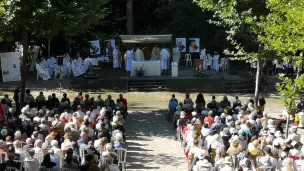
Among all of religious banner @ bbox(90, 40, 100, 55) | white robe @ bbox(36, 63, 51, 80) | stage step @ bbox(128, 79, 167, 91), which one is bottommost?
stage step @ bbox(128, 79, 167, 91)

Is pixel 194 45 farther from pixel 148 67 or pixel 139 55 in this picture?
pixel 148 67

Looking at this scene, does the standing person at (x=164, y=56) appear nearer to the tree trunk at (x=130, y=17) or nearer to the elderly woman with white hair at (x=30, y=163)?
the tree trunk at (x=130, y=17)

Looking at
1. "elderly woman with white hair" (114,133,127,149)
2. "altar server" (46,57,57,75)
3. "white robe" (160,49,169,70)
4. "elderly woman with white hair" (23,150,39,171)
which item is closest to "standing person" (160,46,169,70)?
"white robe" (160,49,169,70)

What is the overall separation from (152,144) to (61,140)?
3.80 meters

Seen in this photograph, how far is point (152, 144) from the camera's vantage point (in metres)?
17.8

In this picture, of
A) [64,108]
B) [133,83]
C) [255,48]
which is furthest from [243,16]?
[255,48]

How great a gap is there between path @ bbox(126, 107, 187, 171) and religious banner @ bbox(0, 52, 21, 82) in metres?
9.23

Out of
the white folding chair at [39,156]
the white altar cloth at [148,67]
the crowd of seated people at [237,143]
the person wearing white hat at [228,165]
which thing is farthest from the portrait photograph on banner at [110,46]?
the person wearing white hat at [228,165]

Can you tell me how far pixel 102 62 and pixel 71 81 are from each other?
6.28m

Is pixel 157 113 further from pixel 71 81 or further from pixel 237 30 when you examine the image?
pixel 71 81

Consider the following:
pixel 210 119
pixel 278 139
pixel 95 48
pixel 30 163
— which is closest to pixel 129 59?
pixel 95 48

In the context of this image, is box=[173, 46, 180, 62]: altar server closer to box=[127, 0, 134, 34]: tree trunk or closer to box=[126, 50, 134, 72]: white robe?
box=[126, 50, 134, 72]: white robe

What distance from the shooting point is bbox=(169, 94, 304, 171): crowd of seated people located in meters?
12.2

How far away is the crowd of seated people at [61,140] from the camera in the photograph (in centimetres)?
1191
